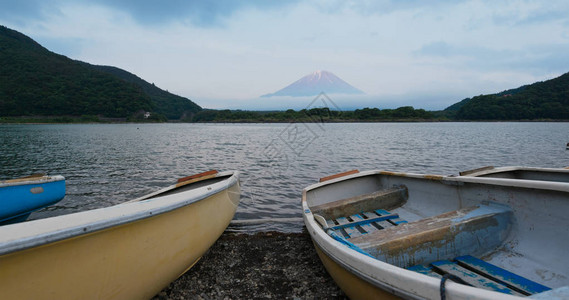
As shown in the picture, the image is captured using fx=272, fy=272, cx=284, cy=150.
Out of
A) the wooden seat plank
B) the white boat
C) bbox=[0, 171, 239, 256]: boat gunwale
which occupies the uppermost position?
bbox=[0, 171, 239, 256]: boat gunwale

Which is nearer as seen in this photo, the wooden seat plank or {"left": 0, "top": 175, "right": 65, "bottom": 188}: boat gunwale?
the wooden seat plank

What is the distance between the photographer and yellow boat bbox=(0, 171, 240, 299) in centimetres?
224

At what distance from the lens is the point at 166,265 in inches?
141

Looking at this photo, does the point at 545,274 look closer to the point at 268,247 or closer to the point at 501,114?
the point at 268,247

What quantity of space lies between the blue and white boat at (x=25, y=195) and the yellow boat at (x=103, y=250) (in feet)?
18.9

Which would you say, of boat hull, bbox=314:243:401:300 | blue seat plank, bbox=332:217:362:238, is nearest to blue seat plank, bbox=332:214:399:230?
Result: blue seat plank, bbox=332:217:362:238

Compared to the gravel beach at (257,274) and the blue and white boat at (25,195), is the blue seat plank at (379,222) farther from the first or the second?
the blue and white boat at (25,195)

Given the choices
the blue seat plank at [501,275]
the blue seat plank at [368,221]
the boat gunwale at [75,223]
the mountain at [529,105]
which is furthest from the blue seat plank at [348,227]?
the mountain at [529,105]

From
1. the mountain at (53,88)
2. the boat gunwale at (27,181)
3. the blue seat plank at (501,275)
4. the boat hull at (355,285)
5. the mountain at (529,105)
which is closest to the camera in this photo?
the boat hull at (355,285)

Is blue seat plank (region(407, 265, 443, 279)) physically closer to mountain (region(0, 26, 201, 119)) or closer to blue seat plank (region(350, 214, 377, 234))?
blue seat plank (region(350, 214, 377, 234))

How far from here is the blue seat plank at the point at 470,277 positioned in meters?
3.05

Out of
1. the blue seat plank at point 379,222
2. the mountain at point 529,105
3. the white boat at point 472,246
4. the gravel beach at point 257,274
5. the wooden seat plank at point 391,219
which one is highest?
the mountain at point 529,105

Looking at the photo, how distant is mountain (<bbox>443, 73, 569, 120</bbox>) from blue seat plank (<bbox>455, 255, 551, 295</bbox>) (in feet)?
474

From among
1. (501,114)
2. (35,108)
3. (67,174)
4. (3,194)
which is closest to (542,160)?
(3,194)
